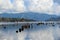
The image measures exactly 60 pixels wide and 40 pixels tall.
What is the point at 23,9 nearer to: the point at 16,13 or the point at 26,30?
the point at 16,13

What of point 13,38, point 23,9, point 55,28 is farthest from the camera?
point 55,28

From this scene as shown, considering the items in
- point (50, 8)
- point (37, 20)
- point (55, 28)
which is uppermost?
point (50, 8)

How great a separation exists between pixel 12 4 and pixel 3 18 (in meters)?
0.81

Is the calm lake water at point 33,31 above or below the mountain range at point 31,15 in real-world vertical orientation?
below

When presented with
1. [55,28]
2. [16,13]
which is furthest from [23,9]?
[55,28]

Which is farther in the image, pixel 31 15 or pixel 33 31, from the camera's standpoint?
pixel 33 31

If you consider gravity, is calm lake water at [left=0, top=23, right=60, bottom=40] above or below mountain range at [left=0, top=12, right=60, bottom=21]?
below

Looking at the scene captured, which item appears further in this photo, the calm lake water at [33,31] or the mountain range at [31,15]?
the calm lake water at [33,31]

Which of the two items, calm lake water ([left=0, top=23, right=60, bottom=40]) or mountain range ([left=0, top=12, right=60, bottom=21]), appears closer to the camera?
mountain range ([left=0, top=12, right=60, bottom=21])

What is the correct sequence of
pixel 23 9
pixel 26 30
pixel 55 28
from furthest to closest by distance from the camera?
pixel 55 28
pixel 26 30
pixel 23 9

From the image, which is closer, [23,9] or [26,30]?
[23,9]

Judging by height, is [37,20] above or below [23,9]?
below

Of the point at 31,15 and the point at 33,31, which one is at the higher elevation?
the point at 31,15

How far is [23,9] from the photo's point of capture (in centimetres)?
845
